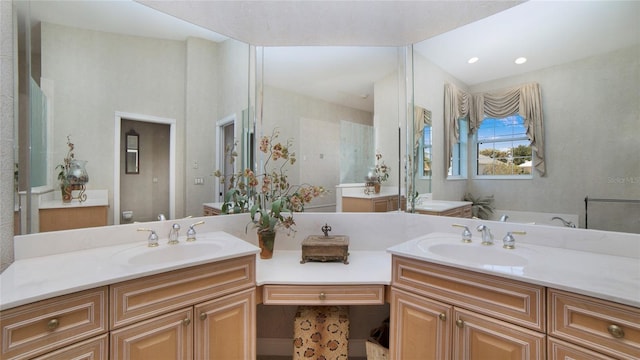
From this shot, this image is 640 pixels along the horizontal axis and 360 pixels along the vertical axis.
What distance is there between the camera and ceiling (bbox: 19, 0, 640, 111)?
1.35 m

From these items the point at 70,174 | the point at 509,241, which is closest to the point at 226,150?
the point at 70,174

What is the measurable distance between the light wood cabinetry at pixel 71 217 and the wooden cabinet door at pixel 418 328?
5.42 feet

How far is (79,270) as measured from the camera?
106 cm

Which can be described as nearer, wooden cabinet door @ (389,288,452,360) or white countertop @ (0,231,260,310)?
white countertop @ (0,231,260,310)

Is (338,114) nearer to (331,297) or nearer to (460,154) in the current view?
(460,154)

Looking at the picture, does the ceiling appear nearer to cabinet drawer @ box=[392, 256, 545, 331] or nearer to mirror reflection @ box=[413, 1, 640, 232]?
mirror reflection @ box=[413, 1, 640, 232]

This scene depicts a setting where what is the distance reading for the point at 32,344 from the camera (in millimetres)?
857

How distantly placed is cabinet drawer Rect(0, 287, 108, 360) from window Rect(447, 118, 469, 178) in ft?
6.47

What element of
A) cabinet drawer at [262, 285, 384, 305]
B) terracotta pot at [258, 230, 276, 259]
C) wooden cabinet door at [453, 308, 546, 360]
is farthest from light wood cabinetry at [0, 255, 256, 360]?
wooden cabinet door at [453, 308, 546, 360]


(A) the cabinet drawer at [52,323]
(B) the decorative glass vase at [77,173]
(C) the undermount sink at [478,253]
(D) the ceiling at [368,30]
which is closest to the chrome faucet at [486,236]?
(C) the undermount sink at [478,253]

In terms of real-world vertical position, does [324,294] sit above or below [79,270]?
below

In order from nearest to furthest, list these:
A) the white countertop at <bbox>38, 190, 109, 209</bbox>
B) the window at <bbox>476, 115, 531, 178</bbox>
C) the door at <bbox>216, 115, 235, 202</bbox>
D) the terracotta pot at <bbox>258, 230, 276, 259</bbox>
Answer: the white countertop at <bbox>38, 190, 109, 209</bbox> < the window at <bbox>476, 115, 531, 178</bbox> < the terracotta pot at <bbox>258, 230, 276, 259</bbox> < the door at <bbox>216, 115, 235, 202</bbox>

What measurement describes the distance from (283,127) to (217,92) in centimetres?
53

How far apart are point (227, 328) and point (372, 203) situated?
122 cm
